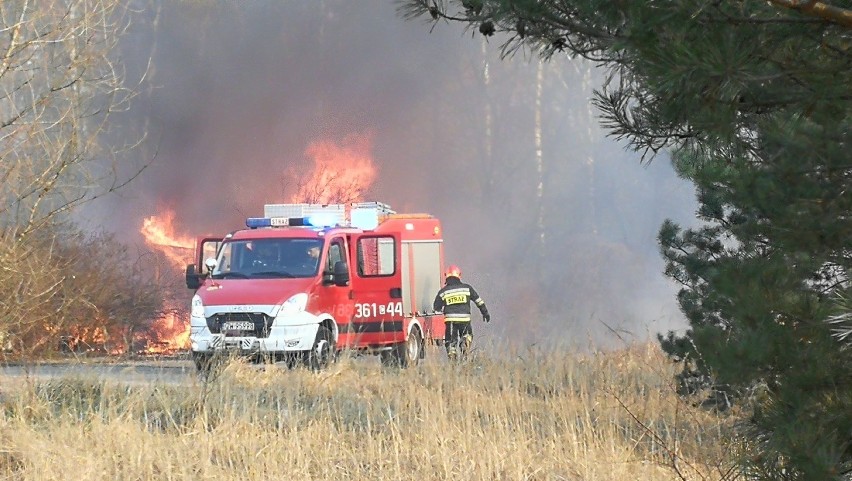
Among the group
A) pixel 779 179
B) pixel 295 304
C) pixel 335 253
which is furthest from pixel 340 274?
pixel 779 179

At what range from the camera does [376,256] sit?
39.8ft

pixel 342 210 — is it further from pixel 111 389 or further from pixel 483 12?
pixel 483 12

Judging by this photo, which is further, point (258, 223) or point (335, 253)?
point (258, 223)

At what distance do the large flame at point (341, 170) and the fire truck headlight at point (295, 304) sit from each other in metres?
18.2

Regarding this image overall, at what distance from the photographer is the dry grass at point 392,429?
A: 485cm

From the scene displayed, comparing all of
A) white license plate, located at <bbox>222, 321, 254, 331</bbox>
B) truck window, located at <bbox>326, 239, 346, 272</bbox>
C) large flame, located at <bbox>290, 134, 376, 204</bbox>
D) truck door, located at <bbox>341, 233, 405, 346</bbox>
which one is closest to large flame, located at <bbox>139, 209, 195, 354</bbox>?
large flame, located at <bbox>290, 134, 376, 204</bbox>

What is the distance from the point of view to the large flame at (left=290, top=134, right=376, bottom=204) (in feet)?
93.9

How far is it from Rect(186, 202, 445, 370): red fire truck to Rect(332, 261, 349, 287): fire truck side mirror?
1 centimetres

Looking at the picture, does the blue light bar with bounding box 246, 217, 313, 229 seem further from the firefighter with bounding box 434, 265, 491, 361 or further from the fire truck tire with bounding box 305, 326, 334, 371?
the firefighter with bounding box 434, 265, 491, 361

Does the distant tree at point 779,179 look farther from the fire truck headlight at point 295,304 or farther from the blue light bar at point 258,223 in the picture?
the blue light bar at point 258,223

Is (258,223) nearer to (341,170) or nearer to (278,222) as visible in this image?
(278,222)

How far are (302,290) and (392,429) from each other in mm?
5252

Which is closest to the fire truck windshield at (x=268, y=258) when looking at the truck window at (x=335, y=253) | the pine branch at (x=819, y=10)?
the truck window at (x=335, y=253)

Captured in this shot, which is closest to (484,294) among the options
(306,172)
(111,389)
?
(306,172)
